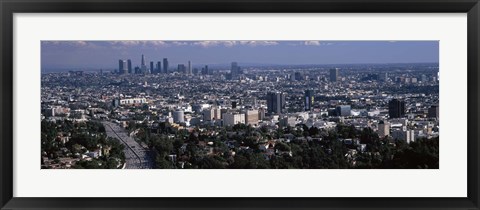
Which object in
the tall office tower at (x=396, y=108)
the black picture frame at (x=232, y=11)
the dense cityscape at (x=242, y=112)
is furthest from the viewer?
the tall office tower at (x=396, y=108)

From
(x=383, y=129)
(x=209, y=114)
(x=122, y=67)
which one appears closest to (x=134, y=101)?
(x=122, y=67)

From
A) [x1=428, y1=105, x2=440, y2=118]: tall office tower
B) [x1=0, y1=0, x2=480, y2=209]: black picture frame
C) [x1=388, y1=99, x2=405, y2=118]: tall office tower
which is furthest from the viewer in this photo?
[x1=388, y1=99, x2=405, y2=118]: tall office tower

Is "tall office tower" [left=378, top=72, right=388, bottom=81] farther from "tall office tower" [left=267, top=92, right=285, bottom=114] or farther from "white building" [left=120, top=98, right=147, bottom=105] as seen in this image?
"white building" [left=120, top=98, right=147, bottom=105]

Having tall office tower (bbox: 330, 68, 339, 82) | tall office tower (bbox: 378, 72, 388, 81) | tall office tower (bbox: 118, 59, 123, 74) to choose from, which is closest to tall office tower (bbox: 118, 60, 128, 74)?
tall office tower (bbox: 118, 59, 123, 74)

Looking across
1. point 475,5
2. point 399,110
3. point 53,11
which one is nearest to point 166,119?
point 53,11

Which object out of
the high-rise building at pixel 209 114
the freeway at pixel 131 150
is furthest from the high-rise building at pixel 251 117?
the freeway at pixel 131 150

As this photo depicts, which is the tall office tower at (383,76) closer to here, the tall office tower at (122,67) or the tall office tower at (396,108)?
the tall office tower at (396,108)

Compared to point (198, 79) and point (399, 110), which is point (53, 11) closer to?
point (198, 79)

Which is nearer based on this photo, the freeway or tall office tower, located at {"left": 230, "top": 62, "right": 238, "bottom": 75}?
the freeway

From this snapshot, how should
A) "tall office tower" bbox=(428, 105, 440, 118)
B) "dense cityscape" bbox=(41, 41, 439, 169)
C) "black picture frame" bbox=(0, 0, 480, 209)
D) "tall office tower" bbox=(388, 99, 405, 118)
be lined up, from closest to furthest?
"black picture frame" bbox=(0, 0, 480, 209) < "tall office tower" bbox=(428, 105, 440, 118) < "dense cityscape" bbox=(41, 41, 439, 169) < "tall office tower" bbox=(388, 99, 405, 118)
